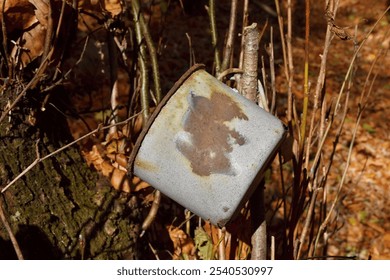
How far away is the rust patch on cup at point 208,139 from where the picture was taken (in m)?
1.67

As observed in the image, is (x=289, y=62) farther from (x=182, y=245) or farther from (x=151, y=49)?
(x=182, y=245)

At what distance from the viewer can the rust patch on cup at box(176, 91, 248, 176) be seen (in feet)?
5.49

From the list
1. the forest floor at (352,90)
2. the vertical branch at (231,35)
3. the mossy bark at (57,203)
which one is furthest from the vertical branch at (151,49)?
the mossy bark at (57,203)

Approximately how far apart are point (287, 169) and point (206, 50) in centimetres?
187

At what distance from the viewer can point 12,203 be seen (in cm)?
212

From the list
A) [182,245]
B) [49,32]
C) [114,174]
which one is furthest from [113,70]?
[182,245]

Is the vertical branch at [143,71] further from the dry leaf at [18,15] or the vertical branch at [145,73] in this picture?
the dry leaf at [18,15]

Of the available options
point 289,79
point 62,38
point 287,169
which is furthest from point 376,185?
point 62,38

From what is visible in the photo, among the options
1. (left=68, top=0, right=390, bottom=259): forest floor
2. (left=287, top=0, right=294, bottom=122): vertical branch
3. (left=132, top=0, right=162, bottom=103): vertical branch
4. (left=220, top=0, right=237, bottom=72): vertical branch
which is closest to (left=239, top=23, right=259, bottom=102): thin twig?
(left=287, top=0, right=294, bottom=122): vertical branch

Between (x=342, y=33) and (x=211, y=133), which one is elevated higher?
(x=342, y=33)

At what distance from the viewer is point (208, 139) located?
167 cm
